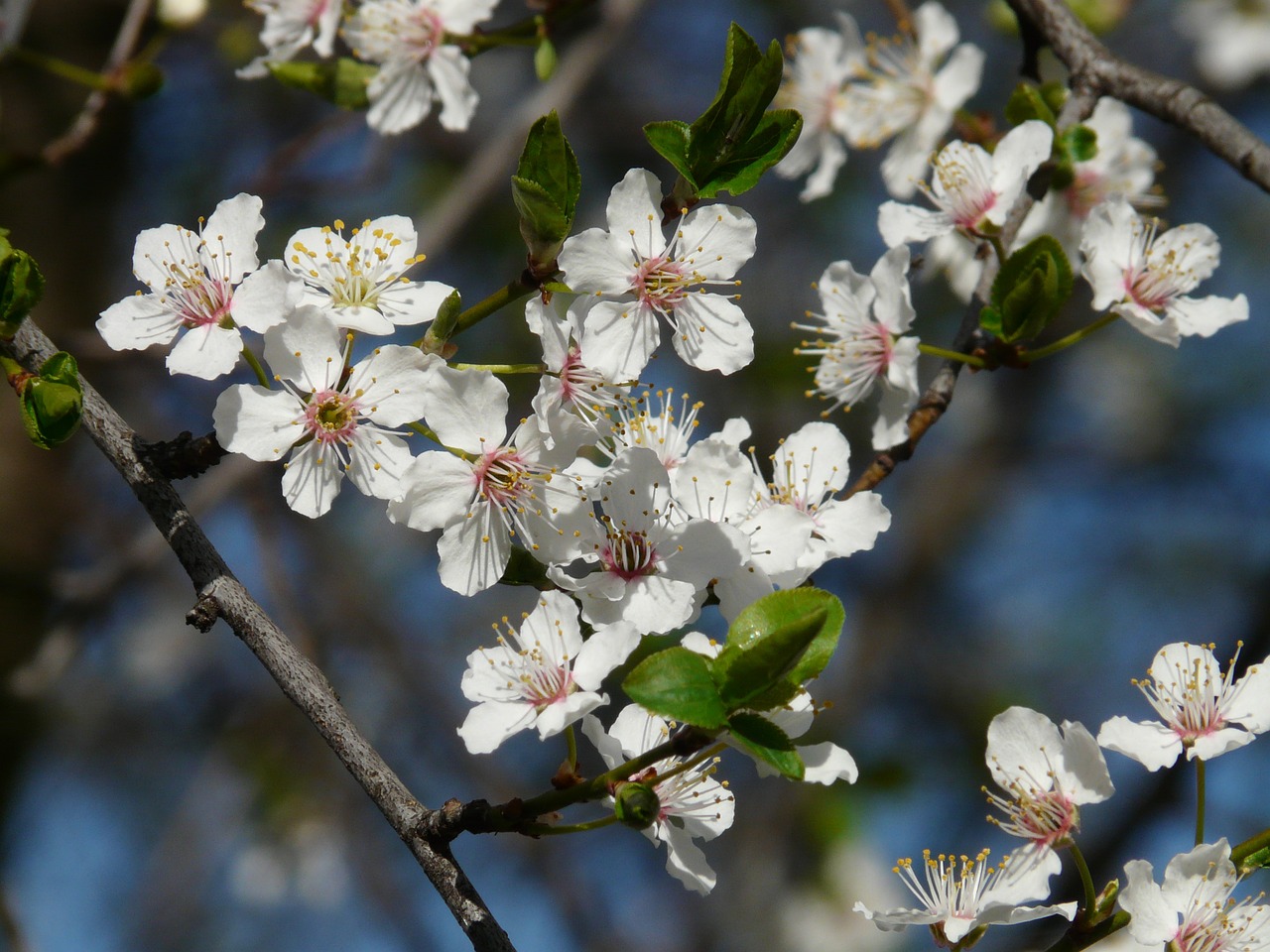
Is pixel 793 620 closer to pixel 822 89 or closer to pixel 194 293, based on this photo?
pixel 194 293

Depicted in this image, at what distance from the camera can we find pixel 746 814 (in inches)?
193

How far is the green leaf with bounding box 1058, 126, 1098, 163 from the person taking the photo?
1.86 metres

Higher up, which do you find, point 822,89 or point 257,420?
point 822,89

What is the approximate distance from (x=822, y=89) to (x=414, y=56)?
892mm

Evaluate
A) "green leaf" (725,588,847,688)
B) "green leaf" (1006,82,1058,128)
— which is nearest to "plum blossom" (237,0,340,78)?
"green leaf" (1006,82,1058,128)

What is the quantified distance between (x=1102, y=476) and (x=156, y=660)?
443cm

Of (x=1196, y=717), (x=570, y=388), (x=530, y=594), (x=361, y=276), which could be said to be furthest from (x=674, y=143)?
(x=530, y=594)

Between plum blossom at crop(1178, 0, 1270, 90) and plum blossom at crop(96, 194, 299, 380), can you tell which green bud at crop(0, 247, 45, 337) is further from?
plum blossom at crop(1178, 0, 1270, 90)

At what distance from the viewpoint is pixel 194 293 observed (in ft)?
4.45

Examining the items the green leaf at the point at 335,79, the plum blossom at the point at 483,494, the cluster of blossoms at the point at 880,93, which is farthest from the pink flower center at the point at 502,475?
the cluster of blossoms at the point at 880,93

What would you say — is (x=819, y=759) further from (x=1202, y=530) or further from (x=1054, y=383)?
(x=1202, y=530)

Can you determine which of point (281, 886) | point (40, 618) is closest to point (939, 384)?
point (40, 618)

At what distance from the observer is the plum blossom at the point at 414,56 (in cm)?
204

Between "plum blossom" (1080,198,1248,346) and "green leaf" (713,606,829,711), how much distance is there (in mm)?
993
